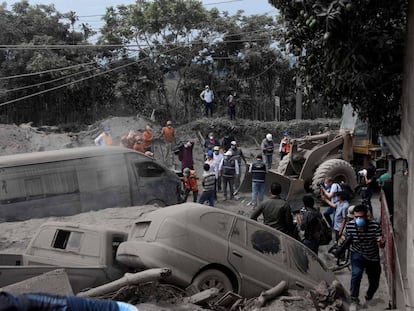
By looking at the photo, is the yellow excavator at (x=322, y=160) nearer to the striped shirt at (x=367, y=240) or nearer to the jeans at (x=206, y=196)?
the jeans at (x=206, y=196)

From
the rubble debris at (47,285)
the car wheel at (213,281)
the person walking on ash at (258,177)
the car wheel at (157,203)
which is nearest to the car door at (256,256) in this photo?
the car wheel at (213,281)

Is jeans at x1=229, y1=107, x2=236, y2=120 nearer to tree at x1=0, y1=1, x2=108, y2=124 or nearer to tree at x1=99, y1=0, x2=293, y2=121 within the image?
tree at x1=99, y1=0, x2=293, y2=121

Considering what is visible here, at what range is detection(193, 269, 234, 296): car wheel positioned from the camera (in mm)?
7643

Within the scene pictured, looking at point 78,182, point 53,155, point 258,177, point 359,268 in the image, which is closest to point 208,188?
point 258,177

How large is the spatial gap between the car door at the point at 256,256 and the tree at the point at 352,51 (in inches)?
106

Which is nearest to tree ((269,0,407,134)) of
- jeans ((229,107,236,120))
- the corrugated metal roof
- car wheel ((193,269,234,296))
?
the corrugated metal roof

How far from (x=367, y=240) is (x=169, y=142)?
14275 mm

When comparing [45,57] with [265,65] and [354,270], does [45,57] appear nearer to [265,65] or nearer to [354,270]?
[265,65]

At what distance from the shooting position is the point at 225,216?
827 centimetres

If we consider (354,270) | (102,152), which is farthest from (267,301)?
(102,152)

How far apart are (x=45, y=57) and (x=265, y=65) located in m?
10.8

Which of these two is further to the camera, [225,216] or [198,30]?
[198,30]

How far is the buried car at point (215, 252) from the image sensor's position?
7598mm

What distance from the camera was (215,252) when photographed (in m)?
7.79
